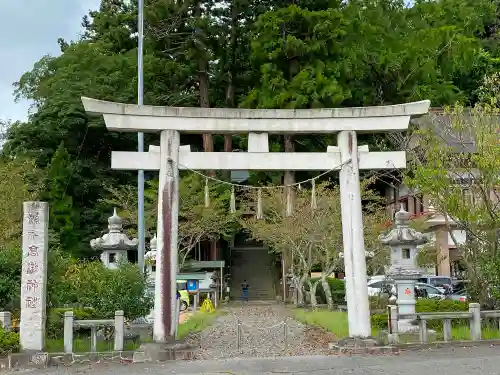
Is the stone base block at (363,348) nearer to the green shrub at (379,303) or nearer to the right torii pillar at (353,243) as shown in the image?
the right torii pillar at (353,243)

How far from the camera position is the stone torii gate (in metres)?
13.1

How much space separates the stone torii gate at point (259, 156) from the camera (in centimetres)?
1315

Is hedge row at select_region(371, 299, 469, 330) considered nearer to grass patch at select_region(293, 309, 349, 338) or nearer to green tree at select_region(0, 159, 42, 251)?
grass patch at select_region(293, 309, 349, 338)

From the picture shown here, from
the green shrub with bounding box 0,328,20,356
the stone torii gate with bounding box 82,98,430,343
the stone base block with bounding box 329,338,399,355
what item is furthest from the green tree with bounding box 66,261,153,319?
the stone base block with bounding box 329,338,399,355

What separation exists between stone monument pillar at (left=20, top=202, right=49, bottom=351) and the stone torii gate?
210 centimetres

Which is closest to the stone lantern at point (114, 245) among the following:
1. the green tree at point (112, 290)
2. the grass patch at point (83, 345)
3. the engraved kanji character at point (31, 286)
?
the green tree at point (112, 290)

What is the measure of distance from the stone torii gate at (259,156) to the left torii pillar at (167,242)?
2cm

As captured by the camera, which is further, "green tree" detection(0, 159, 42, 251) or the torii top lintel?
A: "green tree" detection(0, 159, 42, 251)

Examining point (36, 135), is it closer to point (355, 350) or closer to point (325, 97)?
point (325, 97)

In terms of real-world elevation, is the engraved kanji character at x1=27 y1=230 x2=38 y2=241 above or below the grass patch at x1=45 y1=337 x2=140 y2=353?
above

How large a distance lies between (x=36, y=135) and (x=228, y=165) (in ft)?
86.9

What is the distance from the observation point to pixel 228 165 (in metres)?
13.5

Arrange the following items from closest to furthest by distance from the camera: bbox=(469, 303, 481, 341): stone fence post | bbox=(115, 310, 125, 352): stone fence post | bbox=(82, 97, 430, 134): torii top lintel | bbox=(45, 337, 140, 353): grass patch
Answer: bbox=(115, 310, 125, 352): stone fence post → bbox=(45, 337, 140, 353): grass patch → bbox=(82, 97, 430, 134): torii top lintel → bbox=(469, 303, 481, 341): stone fence post

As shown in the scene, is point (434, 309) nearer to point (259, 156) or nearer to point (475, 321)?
point (475, 321)
